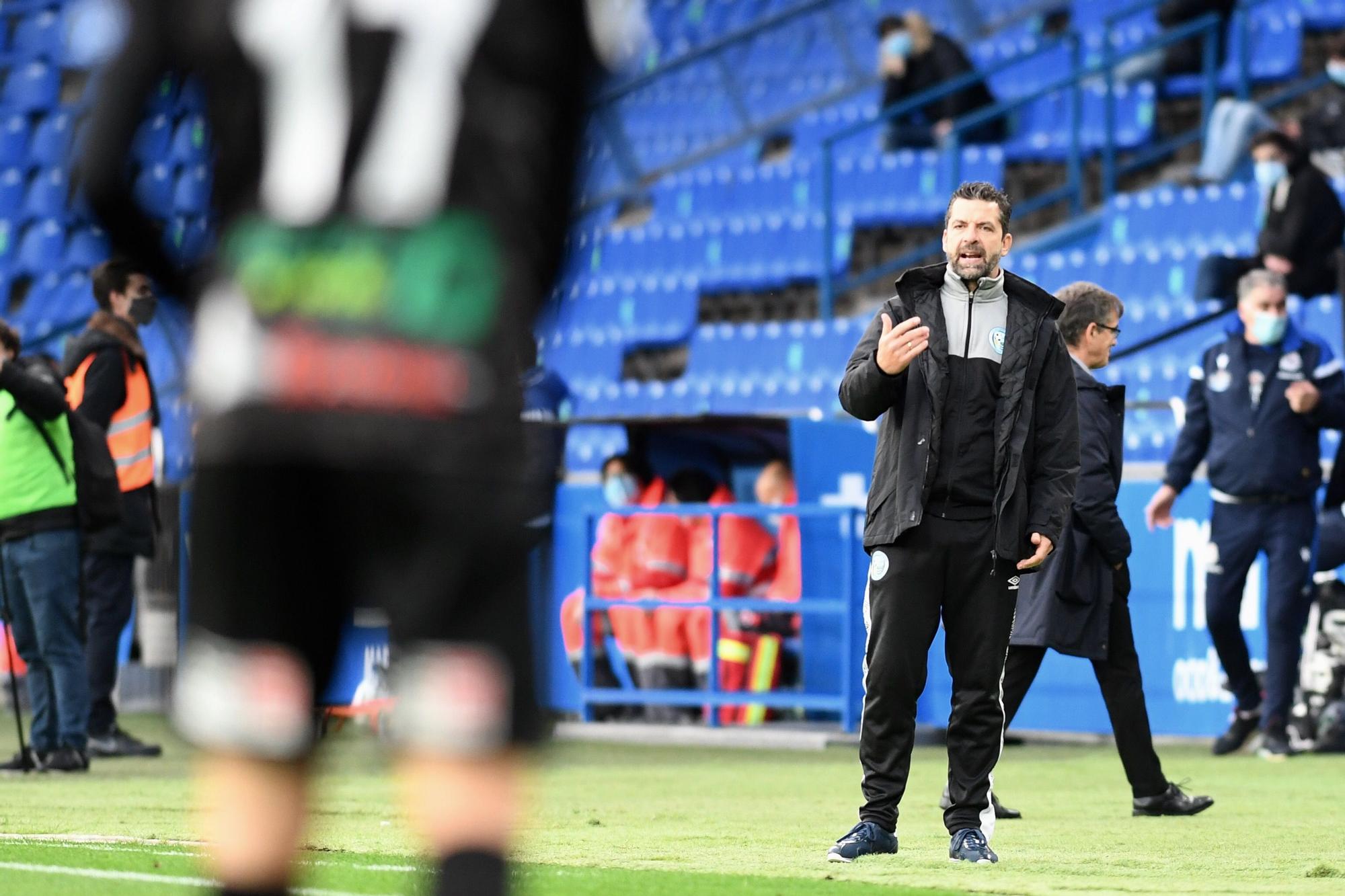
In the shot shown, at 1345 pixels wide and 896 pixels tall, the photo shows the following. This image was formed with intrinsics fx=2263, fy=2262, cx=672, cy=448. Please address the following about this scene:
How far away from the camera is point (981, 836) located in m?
6.56

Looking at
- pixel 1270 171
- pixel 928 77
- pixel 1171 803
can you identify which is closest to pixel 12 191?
pixel 928 77

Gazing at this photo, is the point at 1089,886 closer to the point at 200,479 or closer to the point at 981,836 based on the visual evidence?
the point at 981,836

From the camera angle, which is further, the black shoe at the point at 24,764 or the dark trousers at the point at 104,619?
the dark trousers at the point at 104,619

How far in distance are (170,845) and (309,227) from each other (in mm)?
4304

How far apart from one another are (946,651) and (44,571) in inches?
191

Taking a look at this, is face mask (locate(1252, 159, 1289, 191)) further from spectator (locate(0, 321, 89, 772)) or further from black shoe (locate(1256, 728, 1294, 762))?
spectator (locate(0, 321, 89, 772))

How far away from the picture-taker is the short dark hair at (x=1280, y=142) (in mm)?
14008

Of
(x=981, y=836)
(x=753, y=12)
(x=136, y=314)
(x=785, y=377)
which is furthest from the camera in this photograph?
(x=753, y=12)

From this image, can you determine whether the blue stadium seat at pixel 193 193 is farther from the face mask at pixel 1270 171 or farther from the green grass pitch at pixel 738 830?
the face mask at pixel 1270 171

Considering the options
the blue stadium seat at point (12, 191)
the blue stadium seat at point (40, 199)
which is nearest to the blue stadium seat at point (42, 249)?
the blue stadium seat at point (40, 199)

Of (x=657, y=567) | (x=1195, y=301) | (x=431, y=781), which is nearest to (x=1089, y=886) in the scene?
(x=431, y=781)

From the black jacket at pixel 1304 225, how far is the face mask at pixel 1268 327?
3.06 m

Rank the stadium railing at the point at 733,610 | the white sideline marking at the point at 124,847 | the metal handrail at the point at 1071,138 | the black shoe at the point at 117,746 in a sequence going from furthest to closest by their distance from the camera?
the metal handrail at the point at 1071,138 < the stadium railing at the point at 733,610 < the black shoe at the point at 117,746 < the white sideline marking at the point at 124,847

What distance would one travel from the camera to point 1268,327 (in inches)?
426
